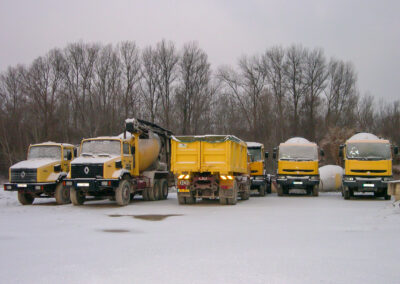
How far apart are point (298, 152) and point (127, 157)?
9.93m

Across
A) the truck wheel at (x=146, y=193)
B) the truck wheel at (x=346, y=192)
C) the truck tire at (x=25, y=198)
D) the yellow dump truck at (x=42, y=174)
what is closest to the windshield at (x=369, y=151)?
the truck wheel at (x=346, y=192)

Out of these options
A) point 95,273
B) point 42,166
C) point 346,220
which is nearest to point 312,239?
point 346,220

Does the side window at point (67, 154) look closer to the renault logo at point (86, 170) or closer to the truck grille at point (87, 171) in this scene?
the truck grille at point (87, 171)

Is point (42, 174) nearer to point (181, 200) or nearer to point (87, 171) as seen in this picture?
point (87, 171)

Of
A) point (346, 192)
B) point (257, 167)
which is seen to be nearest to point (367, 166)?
point (346, 192)

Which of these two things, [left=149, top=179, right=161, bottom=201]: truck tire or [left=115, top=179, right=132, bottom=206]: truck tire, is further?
[left=149, top=179, right=161, bottom=201]: truck tire

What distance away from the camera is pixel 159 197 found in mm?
22125

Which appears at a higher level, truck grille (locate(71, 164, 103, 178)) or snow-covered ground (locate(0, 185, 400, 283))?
truck grille (locate(71, 164, 103, 178))

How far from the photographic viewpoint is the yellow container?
699 inches

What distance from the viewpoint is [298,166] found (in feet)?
77.2

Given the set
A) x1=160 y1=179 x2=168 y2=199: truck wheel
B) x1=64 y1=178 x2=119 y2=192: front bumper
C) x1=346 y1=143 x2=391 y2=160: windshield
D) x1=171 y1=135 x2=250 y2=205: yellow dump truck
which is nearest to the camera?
x1=64 y1=178 x2=119 y2=192: front bumper

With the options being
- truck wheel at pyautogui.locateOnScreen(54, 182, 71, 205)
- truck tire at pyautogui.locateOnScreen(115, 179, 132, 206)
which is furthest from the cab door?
truck wheel at pyautogui.locateOnScreen(54, 182, 71, 205)

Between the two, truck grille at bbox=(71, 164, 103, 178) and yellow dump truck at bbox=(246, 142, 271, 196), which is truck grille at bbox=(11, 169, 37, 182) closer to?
truck grille at bbox=(71, 164, 103, 178)

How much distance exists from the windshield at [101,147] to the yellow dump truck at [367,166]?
11.0 meters
